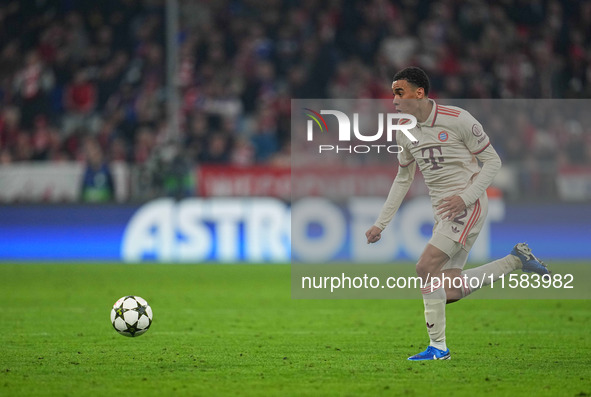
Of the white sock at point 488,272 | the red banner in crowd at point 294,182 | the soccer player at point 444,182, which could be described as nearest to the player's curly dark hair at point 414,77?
the soccer player at point 444,182

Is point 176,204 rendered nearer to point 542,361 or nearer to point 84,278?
point 84,278

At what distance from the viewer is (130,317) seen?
8.06 metres

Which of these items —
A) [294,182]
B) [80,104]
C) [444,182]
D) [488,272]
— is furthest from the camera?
[80,104]

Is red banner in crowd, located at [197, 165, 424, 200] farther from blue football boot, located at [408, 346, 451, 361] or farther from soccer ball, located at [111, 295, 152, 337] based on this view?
blue football boot, located at [408, 346, 451, 361]

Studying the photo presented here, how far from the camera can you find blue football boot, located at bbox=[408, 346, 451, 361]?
7492 millimetres

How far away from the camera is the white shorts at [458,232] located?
24.3 ft

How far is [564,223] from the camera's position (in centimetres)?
1656

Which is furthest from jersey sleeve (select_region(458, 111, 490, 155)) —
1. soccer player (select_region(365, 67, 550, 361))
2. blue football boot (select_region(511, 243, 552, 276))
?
blue football boot (select_region(511, 243, 552, 276))

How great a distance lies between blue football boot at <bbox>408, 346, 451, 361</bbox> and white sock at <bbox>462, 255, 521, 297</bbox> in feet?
1.65

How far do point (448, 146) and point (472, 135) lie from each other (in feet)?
0.70

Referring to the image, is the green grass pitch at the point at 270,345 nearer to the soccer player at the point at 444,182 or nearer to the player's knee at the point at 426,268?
the soccer player at the point at 444,182

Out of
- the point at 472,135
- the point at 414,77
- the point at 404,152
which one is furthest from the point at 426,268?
the point at 414,77

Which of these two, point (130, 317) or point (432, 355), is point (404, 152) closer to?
point (432, 355)

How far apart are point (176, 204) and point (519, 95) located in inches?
306
